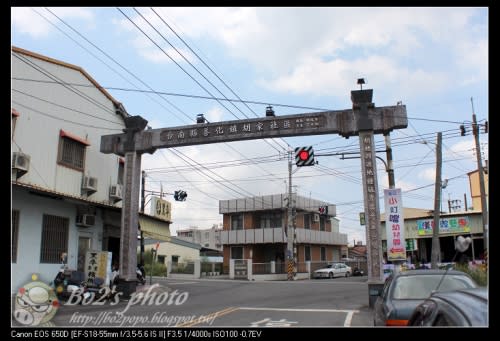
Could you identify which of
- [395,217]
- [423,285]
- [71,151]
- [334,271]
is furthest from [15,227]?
[334,271]

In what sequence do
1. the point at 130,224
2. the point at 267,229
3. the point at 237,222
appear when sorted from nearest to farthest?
1. the point at 130,224
2. the point at 267,229
3. the point at 237,222

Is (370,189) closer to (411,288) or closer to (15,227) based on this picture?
(411,288)

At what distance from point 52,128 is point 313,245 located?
33180 millimetres

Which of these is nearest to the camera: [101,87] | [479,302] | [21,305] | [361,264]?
[479,302]

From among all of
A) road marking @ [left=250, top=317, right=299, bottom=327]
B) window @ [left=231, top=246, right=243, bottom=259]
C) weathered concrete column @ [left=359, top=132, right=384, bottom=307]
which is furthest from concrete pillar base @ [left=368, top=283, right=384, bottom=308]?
window @ [left=231, top=246, right=243, bottom=259]

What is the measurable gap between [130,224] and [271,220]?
89.9 feet

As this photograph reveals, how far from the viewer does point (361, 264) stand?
147ft

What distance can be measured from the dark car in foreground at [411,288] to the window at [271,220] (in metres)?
34.2

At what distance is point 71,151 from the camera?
17516 mm

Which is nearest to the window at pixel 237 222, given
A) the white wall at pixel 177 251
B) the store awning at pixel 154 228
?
the white wall at pixel 177 251

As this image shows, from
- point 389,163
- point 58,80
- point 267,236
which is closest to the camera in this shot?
point 58,80

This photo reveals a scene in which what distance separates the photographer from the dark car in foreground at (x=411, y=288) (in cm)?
700

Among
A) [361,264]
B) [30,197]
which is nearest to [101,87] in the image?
[30,197]
